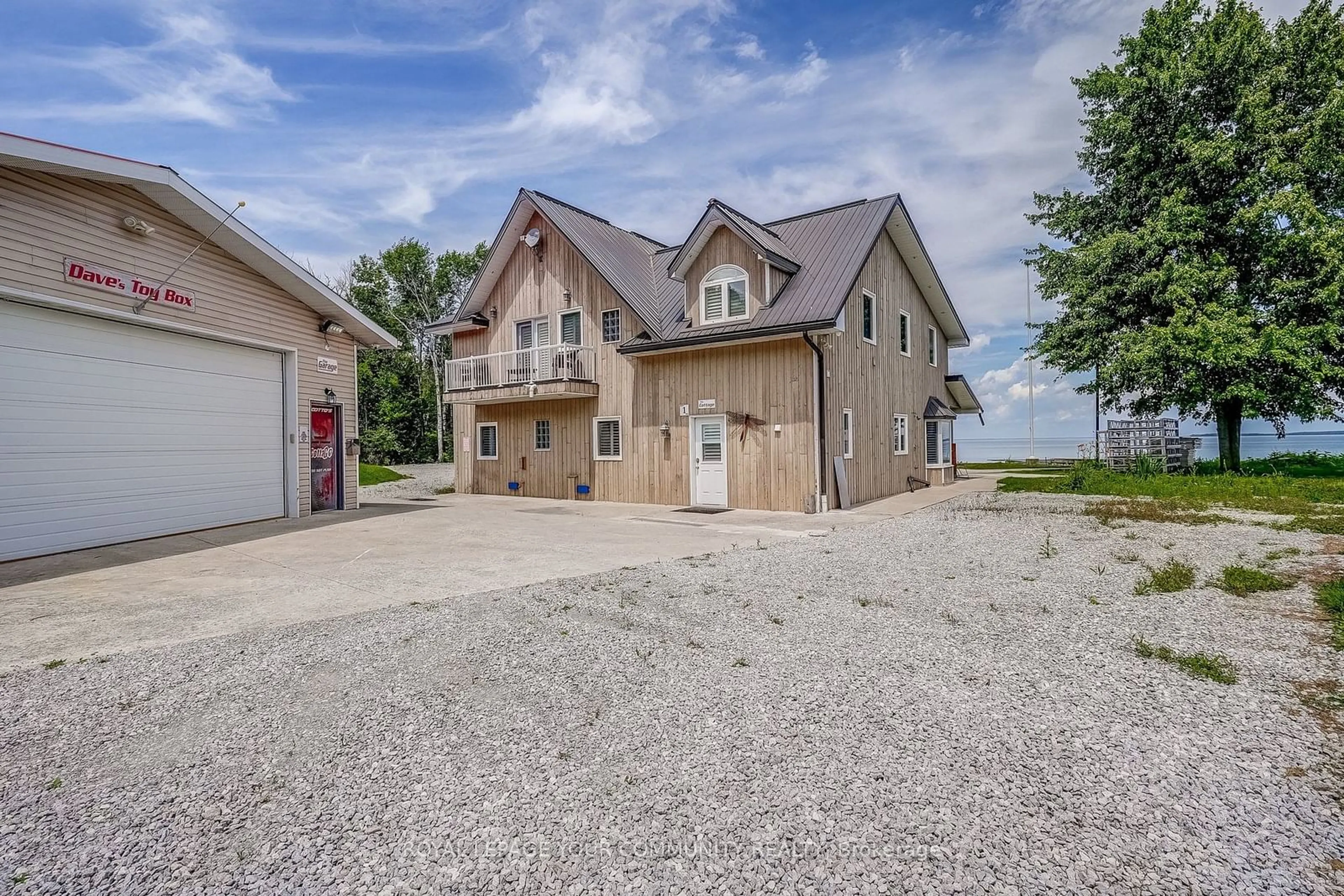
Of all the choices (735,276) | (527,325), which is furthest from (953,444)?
(527,325)

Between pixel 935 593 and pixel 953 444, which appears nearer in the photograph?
pixel 935 593

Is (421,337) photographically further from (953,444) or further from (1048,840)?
(1048,840)

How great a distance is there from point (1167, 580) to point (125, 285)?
1344 cm

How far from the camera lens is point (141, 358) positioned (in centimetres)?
931

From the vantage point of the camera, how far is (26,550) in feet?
26.1

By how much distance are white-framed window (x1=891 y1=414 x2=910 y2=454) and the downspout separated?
484 centimetres

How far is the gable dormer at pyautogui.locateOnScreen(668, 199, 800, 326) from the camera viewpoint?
45.0 feet

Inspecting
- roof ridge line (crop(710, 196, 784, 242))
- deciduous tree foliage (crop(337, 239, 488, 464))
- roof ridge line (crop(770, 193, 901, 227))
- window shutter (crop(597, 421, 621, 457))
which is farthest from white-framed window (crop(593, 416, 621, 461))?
deciduous tree foliage (crop(337, 239, 488, 464))

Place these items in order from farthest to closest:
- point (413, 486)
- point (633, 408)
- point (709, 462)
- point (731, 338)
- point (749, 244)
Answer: point (413, 486)
point (633, 408)
point (709, 462)
point (749, 244)
point (731, 338)

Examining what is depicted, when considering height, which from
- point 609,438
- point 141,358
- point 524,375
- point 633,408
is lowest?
point 609,438

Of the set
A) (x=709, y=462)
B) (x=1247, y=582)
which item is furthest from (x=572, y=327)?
(x=1247, y=582)

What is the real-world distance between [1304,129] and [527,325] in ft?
68.4

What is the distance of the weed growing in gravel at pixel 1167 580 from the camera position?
5938mm

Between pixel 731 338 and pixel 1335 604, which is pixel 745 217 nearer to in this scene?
pixel 731 338
